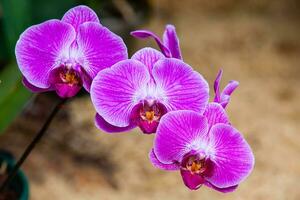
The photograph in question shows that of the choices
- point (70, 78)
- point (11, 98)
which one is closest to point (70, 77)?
point (70, 78)

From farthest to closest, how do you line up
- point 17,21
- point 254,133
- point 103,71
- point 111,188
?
point 254,133
point 111,188
point 17,21
point 103,71

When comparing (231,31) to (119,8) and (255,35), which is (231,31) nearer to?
(255,35)

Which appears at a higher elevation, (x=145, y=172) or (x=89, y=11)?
(x=89, y=11)

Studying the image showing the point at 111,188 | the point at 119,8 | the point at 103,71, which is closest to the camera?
the point at 103,71

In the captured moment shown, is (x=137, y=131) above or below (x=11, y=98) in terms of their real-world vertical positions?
below

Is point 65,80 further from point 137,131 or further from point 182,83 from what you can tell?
point 137,131

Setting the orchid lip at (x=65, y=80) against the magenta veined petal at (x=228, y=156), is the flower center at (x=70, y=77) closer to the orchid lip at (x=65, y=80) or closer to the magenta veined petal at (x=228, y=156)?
the orchid lip at (x=65, y=80)

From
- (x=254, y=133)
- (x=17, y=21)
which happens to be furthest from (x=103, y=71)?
(x=254, y=133)
